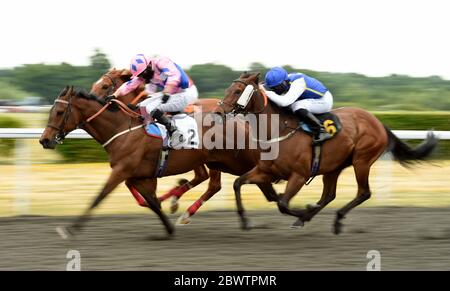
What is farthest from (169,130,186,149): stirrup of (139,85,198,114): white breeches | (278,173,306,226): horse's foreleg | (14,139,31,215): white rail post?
(14,139,31,215): white rail post

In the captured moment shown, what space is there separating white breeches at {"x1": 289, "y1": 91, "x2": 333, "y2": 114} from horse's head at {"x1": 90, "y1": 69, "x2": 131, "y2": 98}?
70.9 inches

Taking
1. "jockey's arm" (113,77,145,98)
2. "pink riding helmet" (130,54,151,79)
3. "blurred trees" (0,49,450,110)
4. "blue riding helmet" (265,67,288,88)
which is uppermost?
"pink riding helmet" (130,54,151,79)

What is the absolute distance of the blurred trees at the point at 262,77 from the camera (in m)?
15.7

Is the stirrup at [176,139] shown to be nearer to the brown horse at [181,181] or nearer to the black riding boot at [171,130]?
the black riding boot at [171,130]

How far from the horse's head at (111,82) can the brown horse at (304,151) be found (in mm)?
1532

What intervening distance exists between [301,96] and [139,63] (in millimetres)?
1493

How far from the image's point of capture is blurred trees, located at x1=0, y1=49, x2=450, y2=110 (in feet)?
51.5

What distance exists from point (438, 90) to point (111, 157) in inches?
596

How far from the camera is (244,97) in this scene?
281 inches

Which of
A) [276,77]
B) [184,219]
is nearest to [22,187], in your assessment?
[184,219]

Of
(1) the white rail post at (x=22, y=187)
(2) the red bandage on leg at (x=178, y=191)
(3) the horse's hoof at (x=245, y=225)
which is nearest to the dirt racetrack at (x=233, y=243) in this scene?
(3) the horse's hoof at (x=245, y=225)

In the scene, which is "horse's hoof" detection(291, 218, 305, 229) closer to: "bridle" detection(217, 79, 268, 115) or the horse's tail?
"bridle" detection(217, 79, 268, 115)

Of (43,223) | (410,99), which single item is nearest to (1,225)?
(43,223)
